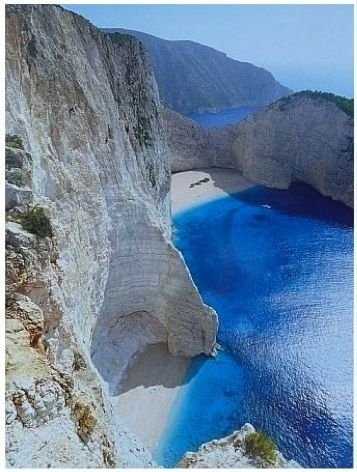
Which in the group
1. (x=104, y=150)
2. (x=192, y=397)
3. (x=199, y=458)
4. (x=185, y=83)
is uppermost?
(x=185, y=83)

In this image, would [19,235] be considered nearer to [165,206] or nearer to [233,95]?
[165,206]

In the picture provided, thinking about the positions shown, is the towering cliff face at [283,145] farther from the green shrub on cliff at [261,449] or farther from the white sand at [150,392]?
the green shrub on cliff at [261,449]

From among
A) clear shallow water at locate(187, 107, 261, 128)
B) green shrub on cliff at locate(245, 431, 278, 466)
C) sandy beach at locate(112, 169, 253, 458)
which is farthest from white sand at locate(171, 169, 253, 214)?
clear shallow water at locate(187, 107, 261, 128)

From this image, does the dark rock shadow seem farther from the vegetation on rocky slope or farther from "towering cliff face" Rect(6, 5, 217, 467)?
the vegetation on rocky slope

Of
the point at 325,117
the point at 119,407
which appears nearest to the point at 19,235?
the point at 119,407

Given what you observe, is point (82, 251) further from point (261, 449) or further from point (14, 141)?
point (261, 449)

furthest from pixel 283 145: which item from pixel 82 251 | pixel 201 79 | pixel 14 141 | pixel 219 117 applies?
pixel 201 79
